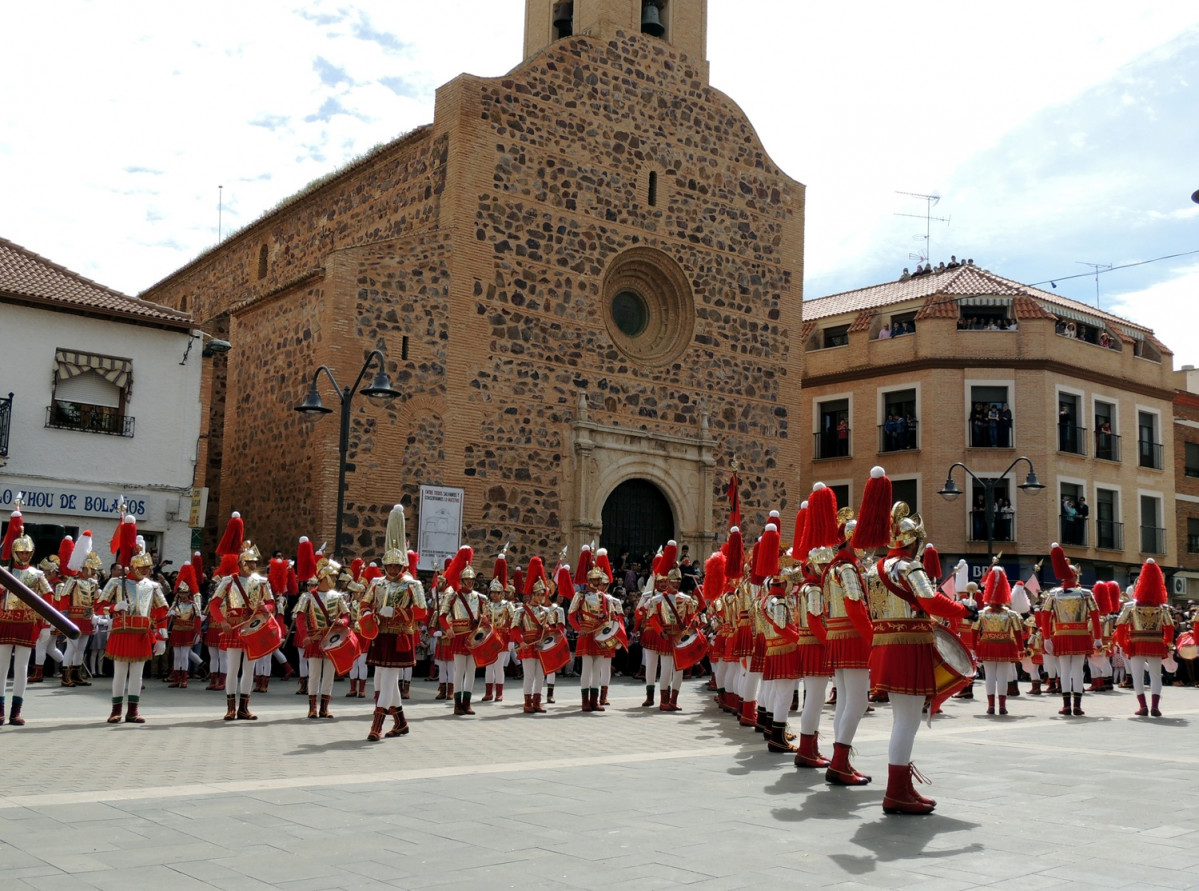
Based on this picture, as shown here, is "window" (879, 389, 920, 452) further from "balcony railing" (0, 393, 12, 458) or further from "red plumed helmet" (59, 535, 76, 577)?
Answer: "red plumed helmet" (59, 535, 76, 577)

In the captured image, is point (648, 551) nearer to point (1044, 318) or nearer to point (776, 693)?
point (776, 693)

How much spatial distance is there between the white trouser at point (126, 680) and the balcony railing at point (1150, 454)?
118 feet

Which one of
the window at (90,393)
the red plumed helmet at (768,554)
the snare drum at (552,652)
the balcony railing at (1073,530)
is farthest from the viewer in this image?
the balcony railing at (1073,530)

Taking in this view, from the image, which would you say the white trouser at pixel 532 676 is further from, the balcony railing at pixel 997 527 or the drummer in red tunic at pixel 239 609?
the balcony railing at pixel 997 527

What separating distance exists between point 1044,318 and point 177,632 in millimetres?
28467

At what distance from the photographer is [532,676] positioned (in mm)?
15828

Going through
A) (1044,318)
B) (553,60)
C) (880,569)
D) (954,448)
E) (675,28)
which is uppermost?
(675,28)

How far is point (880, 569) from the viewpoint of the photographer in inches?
320

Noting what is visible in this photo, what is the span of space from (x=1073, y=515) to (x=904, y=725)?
103ft

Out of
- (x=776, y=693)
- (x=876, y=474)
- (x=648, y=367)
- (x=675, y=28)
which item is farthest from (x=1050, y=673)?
(x=675, y=28)

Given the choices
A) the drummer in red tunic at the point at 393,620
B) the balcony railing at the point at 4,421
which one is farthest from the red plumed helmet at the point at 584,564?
the balcony railing at the point at 4,421

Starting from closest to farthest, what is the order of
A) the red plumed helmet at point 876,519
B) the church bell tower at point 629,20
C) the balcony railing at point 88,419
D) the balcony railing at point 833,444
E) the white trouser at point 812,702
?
the red plumed helmet at point 876,519 < the white trouser at point 812,702 < the balcony railing at point 88,419 < the church bell tower at point 629,20 < the balcony railing at point 833,444

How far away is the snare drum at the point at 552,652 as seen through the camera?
16.2 m

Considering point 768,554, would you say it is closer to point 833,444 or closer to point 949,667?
point 949,667
